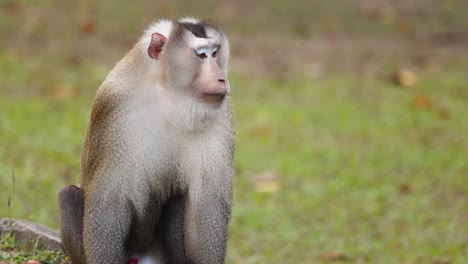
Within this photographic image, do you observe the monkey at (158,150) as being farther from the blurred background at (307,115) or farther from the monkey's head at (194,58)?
the blurred background at (307,115)

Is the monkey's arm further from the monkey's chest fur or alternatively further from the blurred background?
the blurred background

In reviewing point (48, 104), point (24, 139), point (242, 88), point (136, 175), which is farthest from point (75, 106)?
point (136, 175)

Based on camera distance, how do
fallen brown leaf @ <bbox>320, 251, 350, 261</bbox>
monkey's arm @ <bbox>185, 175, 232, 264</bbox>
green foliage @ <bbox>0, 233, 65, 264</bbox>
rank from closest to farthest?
1. monkey's arm @ <bbox>185, 175, 232, 264</bbox>
2. green foliage @ <bbox>0, 233, 65, 264</bbox>
3. fallen brown leaf @ <bbox>320, 251, 350, 261</bbox>

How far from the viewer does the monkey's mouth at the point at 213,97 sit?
13.4ft

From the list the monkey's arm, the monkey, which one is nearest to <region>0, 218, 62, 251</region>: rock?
the monkey

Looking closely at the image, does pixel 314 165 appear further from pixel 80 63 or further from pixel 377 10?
pixel 377 10

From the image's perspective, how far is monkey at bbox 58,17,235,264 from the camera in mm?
4211

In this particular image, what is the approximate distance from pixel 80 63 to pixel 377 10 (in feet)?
16.2

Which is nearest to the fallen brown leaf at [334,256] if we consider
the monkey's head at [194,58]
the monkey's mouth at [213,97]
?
the monkey's head at [194,58]

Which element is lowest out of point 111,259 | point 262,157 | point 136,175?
point 262,157

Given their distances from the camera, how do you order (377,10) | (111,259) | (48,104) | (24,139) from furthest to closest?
(377,10), (48,104), (24,139), (111,259)

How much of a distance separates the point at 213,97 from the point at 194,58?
223 millimetres

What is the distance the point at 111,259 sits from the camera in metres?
4.26

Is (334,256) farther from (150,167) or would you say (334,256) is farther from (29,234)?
(150,167)
